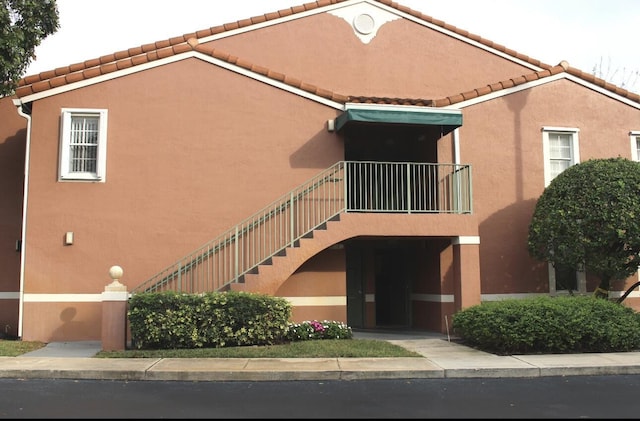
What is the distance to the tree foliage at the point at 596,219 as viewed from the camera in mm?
11734

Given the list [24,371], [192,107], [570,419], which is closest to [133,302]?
[24,371]

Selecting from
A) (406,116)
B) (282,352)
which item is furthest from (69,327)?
(406,116)

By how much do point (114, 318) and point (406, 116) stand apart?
7081 millimetres

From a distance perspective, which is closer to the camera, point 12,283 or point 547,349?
point 547,349

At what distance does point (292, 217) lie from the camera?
1206 cm

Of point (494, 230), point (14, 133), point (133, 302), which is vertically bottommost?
point (133, 302)

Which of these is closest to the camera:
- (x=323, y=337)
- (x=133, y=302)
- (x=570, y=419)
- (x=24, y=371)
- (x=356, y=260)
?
(x=570, y=419)

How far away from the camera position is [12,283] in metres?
13.7

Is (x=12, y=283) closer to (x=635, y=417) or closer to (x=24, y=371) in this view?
(x=24, y=371)

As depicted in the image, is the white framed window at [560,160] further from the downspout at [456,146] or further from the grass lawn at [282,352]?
the grass lawn at [282,352]

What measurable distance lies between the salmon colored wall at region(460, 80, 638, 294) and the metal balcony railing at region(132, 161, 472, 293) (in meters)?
1.02

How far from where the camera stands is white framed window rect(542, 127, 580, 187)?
1420 centimetres

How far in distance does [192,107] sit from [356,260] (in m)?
5.61

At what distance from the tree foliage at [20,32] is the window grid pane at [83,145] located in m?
1.43
